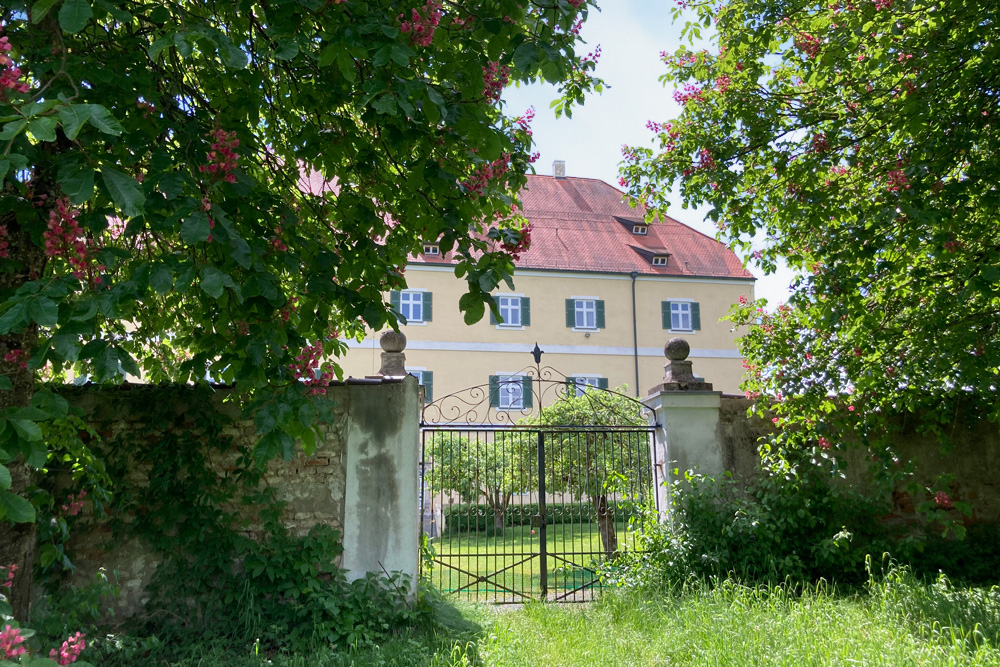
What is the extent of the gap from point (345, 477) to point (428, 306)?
1588cm

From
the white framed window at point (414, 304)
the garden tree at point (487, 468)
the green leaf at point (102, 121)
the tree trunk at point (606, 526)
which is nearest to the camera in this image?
the green leaf at point (102, 121)

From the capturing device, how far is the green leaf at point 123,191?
89.7 inches

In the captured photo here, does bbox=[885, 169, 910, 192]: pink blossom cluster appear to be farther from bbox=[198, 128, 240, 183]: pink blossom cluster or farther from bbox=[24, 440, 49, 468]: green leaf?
bbox=[24, 440, 49, 468]: green leaf

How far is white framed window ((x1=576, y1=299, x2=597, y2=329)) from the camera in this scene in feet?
74.1

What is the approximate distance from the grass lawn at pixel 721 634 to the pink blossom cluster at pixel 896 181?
9.82 feet

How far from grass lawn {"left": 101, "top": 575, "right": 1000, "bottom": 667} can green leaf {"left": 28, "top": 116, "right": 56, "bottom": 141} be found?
12.1ft

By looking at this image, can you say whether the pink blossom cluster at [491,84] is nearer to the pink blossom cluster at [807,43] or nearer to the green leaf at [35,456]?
the green leaf at [35,456]

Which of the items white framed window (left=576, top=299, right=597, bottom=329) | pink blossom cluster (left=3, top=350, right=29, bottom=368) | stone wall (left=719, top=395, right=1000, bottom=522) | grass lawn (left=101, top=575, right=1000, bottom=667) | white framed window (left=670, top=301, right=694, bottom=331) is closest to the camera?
pink blossom cluster (left=3, top=350, right=29, bottom=368)

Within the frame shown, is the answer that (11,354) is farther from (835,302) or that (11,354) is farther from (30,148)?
(835,302)

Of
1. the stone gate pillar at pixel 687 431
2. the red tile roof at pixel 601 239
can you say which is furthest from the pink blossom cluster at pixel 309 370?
the red tile roof at pixel 601 239

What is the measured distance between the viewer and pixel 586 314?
74.3 feet

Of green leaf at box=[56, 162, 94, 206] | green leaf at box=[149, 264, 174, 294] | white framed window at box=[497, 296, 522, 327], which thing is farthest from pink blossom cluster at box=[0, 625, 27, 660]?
white framed window at box=[497, 296, 522, 327]

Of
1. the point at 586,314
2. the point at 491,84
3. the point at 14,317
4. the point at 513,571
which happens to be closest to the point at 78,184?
the point at 14,317

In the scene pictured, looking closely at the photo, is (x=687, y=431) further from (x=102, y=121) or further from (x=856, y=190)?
(x=102, y=121)
